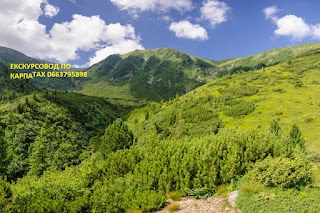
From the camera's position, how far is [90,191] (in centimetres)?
2012

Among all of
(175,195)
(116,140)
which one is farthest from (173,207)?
(116,140)

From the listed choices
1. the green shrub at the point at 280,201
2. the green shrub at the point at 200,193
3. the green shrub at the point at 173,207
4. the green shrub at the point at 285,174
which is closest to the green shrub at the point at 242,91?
the green shrub at the point at 285,174

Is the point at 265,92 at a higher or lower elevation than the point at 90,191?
higher

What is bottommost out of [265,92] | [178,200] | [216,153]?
[178,200]

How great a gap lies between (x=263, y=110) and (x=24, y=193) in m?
84.6

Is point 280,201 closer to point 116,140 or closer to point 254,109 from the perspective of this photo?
point 116,140

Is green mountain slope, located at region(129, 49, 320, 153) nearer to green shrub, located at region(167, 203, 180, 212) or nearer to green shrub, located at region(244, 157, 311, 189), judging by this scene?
green shrub, located at region(244, 157, 311, 189)

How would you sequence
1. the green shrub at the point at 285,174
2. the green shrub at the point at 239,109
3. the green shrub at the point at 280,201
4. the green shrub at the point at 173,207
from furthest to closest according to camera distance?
the green shrub at the point at 239,109 → the green shrub at the point at 173,207 → the green shrub at the point at 285,174 → the green shrub at the point at 280,201

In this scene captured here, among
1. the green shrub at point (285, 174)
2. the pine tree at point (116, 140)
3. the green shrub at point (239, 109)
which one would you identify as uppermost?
the green shrub at point (239, 109)

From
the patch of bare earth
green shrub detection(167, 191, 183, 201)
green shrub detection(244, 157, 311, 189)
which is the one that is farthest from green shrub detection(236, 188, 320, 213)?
green shrub detection(167, 191, 183, 201)

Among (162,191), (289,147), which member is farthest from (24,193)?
(289,147)

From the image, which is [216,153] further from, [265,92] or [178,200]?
[265,92]

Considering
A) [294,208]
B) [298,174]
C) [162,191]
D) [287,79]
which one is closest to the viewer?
[294,208]

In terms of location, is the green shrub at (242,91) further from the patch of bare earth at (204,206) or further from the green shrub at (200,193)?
the patch of bare earth at (204,206)
